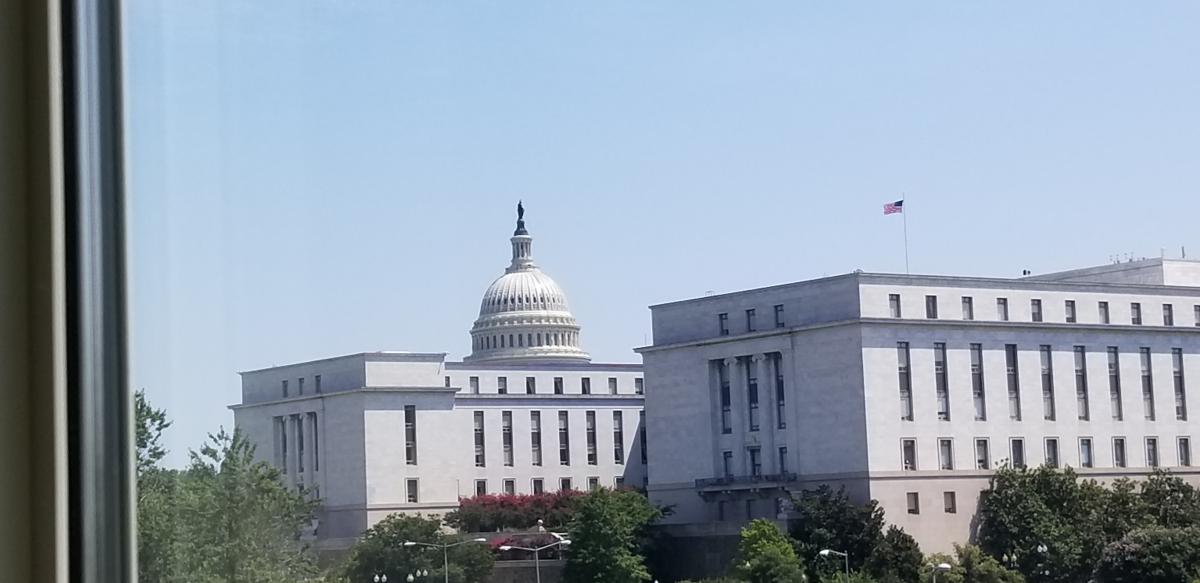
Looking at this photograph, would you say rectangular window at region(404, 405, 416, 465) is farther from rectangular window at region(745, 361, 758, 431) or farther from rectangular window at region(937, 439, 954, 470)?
rectangular window at region(745, 361, 758, 431)

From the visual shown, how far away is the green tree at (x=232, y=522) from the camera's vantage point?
2.92 feet

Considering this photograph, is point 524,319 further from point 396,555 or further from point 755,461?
point 396,555

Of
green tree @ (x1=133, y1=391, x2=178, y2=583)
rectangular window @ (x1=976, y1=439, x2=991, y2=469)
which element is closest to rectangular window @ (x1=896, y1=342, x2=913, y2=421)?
rectangular window @ (x1=976, y1=439, x2=991, y2=469)

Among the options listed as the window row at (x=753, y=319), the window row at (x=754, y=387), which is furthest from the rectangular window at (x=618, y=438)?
the window row at (x=753, y=319)

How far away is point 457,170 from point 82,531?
103cm

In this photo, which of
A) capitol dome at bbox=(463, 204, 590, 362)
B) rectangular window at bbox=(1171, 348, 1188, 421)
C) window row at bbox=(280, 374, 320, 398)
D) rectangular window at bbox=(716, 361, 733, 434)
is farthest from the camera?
rectangular window at bbox=(716, 361, 733, 434)

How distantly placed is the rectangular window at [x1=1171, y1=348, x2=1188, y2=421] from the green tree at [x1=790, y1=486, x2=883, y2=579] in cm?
355

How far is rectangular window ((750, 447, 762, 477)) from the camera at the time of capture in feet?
29.7

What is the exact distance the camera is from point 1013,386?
12.0 feet

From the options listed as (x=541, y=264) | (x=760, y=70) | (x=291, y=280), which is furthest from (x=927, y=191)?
(x=541, y=264)

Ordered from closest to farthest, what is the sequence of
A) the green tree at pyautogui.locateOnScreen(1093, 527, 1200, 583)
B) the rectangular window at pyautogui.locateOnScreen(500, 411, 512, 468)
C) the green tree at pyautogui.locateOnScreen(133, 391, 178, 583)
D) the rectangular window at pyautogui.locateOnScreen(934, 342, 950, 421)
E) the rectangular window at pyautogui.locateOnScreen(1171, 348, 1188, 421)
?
the green tree at pyautogui.locateOnScreen(133, 391, 178, 583) → the green tree at pyautogui.locateOnScreen(1093, 527, 1200, 583) → the rectangular window at pyautogui.locateOnScreen(1171, 348, 1188, 421) → the rectangular window at pyautogui.locateOnScreen(934, 342, 950, 421) → the rectangular window at pyautogui.locateOnScreen(500, 411, 512, 468)

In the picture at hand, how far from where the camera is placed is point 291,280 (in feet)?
3.41

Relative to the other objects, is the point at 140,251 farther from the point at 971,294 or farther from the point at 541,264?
the point at 541,264

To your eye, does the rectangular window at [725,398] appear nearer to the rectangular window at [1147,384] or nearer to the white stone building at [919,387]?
the white stone building at [919,387]
